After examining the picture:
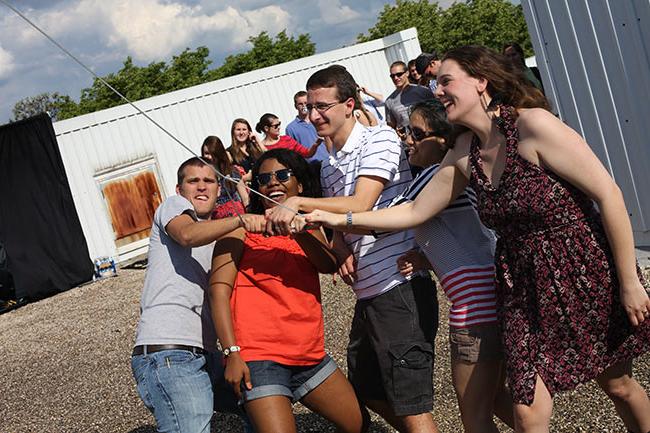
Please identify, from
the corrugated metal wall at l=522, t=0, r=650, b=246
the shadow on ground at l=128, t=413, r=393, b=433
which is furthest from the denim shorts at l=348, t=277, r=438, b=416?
the corrugated metal wall at l=522, t=0, r=650, b=246

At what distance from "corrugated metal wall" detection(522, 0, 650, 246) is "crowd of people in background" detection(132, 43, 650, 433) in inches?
162

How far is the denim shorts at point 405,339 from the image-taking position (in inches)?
151

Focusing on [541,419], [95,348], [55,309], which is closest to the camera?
[541,419]

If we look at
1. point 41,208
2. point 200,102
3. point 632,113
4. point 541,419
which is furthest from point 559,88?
point 200,102

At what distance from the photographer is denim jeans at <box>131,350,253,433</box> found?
3789mm

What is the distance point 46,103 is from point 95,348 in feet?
160

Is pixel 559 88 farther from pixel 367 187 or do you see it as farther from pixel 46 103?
pixel 46 103

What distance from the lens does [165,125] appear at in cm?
1889

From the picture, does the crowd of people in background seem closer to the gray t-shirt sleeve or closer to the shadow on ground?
the gray t-shirt sleeve

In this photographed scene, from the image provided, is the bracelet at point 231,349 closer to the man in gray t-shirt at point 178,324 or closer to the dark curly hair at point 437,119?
the man in gray t-shirt at point 178,324

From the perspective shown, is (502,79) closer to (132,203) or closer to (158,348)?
(158,348)

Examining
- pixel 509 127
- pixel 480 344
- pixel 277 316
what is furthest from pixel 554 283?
pixel 277 316

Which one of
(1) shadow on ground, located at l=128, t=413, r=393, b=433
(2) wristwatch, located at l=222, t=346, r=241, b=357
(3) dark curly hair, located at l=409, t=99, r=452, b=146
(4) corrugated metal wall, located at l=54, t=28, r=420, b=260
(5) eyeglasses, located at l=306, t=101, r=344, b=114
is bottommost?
(1) shadow on ground, located at l=128, t=413, r=393, b=433

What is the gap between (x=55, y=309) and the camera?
14391mm
